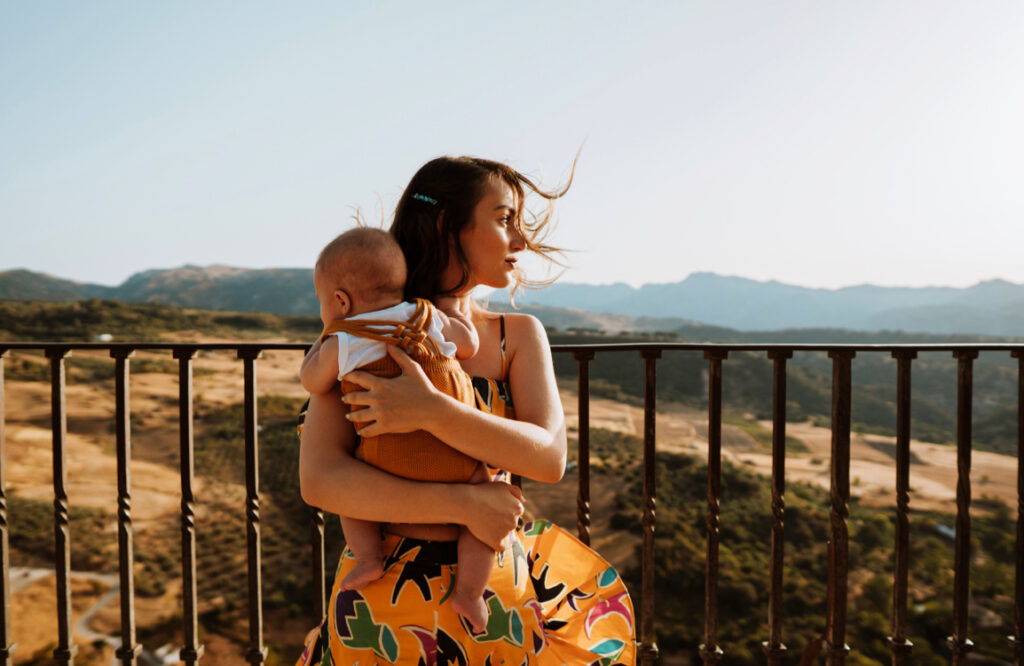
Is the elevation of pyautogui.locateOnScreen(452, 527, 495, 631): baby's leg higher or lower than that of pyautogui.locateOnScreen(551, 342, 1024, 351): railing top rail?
lower

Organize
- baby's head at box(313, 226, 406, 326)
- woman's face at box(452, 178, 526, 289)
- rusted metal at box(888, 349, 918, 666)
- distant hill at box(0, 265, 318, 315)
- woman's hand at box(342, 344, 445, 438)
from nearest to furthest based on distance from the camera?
woman's hand at box(342, 344, 445, 438) → baby's head at box(313, 226, 406, 326) → woman's face at box(452, 178, 526, 289) → rusted metal at box(888, 349, 918, 666) → distant hill at box(0, 265, 318, 315)

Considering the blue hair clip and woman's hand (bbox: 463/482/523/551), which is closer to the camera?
woman's hand (bbox: 463/482/523/551)

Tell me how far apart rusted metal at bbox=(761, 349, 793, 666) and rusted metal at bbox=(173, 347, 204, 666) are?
5.88ft

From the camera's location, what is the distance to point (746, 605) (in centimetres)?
2436

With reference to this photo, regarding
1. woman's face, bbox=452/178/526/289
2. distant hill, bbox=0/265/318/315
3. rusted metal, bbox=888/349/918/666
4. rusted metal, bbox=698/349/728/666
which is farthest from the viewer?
distant hill, bbox=0/265/318/315

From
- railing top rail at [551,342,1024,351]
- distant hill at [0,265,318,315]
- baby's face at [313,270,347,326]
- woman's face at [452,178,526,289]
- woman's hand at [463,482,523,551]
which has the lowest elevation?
woman's hand at [463,482,523,551]

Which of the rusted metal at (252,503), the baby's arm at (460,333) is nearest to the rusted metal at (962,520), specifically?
the baby's arm at (460,333)

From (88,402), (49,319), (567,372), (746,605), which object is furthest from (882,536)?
(49,319)

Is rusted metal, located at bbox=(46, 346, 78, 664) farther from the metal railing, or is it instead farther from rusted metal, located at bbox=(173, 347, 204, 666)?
rusted metal, located at bbox=(173, 347, 204, 666)

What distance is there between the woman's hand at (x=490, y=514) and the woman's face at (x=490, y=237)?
418 mm

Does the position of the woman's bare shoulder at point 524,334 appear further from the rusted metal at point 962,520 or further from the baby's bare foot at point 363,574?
the rusted metal at point 962,520

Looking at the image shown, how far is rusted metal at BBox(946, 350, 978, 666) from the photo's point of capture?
6.89 ft

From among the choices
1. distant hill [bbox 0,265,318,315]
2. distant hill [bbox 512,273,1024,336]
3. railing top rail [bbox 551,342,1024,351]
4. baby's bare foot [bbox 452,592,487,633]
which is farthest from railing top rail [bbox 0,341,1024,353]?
distant hill [bbox 512,273,1024,336]

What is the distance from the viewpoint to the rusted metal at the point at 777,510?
1954 mm
